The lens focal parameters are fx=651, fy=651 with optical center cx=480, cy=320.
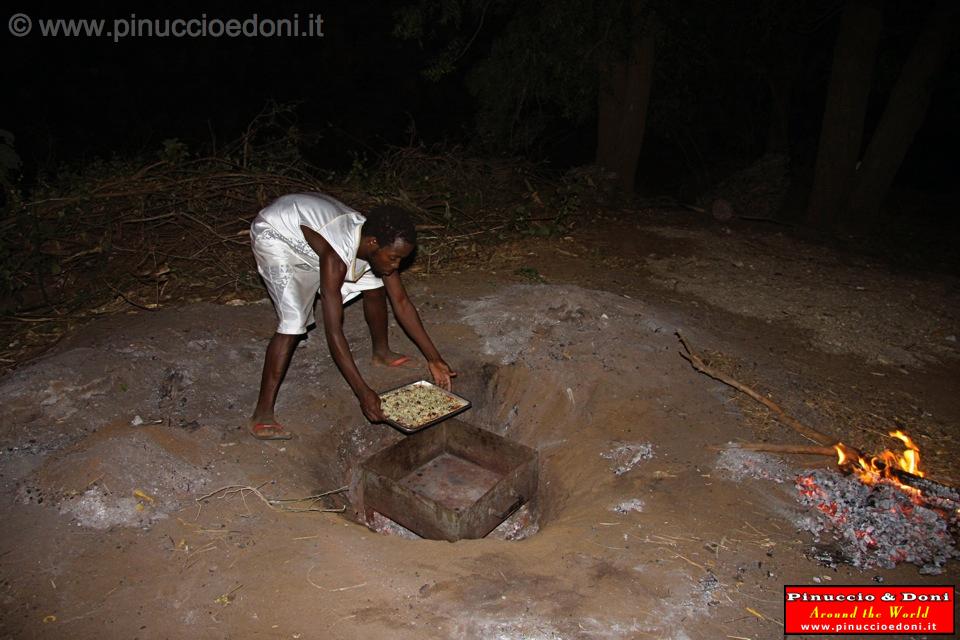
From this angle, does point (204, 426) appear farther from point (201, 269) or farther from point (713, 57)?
point (713, 57)

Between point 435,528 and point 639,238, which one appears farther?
point 639,238

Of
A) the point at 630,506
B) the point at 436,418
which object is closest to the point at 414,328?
the point at 436,418

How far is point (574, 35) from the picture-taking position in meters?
7.96

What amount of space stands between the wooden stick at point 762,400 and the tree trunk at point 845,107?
4.95 m

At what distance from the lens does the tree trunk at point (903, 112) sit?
6.96m

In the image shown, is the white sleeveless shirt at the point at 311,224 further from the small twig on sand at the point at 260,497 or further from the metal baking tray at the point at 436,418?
the small twig on sand at the point at 260,497

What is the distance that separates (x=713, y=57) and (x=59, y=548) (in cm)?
985

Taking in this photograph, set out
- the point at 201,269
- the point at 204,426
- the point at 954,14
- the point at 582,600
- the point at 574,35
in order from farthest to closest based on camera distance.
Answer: the point at 574,35, the point at 954,14, the point at 201,269, the point at 204,426, the point at 582,600

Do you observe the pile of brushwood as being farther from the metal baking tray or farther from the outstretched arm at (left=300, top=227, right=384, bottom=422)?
the outstretched arm at (left=300, top=227, right=384, bottom=422)

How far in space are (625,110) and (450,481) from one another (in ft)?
21.1

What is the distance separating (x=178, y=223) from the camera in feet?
19.5

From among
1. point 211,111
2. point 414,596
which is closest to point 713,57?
point 414,596

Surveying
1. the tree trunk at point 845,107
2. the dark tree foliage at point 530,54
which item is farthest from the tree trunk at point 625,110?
the tree trunk at point 845,107

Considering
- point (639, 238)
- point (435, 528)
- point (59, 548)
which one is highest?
point (639, 238)
